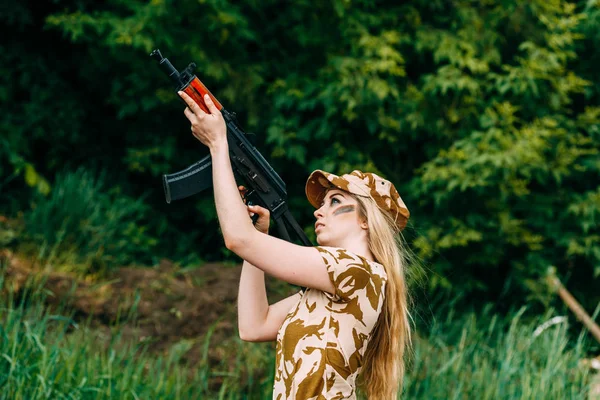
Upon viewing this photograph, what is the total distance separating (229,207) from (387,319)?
2.25 ft

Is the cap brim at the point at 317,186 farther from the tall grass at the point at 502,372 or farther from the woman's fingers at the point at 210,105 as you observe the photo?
the tall grass at the point at 502,372

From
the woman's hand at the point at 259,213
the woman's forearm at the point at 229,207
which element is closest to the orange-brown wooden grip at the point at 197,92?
the woman's forearm at the point at 229,207

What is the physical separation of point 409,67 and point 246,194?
4.97m

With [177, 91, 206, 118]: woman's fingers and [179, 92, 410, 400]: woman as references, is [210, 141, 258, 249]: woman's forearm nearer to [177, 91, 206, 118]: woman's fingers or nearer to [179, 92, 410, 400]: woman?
[179, 92, 410, 400]: woman

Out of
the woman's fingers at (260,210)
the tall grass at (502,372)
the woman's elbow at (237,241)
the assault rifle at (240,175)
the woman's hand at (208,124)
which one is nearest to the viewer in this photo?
the woman's elbow at (237,241)

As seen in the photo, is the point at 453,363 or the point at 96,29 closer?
the point at 453,363

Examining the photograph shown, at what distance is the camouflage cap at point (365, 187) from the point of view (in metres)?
2.50

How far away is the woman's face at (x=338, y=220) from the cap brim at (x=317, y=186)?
52mm

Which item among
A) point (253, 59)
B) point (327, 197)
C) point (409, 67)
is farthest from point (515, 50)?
point (327, 197)

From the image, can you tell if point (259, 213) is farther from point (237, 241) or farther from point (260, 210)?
point (237, 241)

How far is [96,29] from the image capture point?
6539mm

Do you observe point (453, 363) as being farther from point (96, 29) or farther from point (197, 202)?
point (96, 29)

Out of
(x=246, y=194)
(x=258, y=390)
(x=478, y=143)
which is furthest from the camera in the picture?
(x=478, y=143)

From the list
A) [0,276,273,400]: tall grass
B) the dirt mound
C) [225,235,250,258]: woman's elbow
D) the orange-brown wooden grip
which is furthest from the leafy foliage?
[225,235,250,258]: woman's elbow
